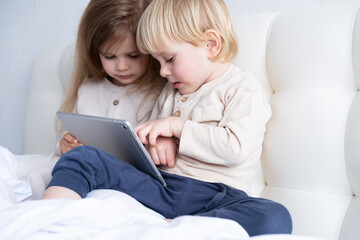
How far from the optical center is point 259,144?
1006 mm

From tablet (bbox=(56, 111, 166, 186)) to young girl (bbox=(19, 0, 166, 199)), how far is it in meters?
0.14

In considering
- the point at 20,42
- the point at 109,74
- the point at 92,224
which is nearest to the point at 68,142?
the point at 109,74

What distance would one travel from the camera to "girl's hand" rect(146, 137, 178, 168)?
37.2 inches

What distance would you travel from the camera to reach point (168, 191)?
0.91 m

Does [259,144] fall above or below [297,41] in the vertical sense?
below

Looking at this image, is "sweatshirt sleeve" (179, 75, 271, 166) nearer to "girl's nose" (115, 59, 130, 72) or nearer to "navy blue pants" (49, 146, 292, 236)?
"navy blue pants" (49, 146, 292, 236)

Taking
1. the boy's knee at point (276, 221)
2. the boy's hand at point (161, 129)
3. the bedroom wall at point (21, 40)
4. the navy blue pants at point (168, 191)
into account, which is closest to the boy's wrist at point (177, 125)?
the boy's hand at point (161, 129)

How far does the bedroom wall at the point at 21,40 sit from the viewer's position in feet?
5.79

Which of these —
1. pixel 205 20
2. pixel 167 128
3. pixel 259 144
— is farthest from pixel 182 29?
pixel 259 144

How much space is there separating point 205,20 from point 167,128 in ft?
0.93

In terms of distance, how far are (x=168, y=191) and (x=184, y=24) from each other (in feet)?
1.29

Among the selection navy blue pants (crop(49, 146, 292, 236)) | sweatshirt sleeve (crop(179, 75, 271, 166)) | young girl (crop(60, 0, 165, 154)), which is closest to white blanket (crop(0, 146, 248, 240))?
navy blue pants (crop(49, 146, 292, 236))

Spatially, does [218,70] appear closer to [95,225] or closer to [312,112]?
[312,112]

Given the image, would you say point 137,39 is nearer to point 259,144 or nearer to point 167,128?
point 167,128
